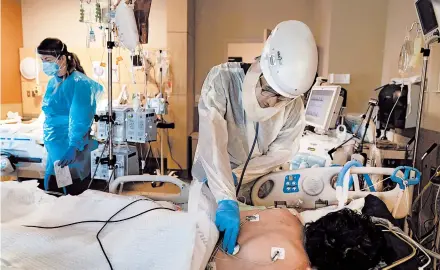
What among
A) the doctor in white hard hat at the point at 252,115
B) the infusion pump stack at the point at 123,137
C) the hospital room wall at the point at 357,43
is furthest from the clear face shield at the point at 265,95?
the hospital room wall at the point at 357,43

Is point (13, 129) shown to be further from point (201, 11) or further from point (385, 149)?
point (385, 149)

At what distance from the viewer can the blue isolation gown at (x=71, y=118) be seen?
2.24 meters

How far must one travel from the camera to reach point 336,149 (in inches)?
92.9

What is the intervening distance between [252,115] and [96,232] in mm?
739

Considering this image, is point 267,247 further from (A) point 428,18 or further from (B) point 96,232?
(A) point 428,18

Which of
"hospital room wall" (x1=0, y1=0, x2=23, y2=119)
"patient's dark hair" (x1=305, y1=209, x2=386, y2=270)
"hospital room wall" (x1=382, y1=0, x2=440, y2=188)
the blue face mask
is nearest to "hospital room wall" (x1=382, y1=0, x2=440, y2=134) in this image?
"hospital room wall" (x1=382, y1=0, x2=440, y2=188)

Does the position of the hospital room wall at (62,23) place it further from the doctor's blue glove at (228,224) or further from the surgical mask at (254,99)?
the doctor's blue glove at (228,224)

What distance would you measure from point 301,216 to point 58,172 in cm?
176

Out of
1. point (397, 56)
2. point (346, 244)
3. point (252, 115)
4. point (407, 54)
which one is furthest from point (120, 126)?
point (397, 56)

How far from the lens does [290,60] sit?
120cm

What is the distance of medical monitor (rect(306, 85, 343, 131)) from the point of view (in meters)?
2.54

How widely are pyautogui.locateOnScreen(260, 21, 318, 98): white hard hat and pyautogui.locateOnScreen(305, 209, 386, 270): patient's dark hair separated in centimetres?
48

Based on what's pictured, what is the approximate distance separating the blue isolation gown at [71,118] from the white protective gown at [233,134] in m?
1.10

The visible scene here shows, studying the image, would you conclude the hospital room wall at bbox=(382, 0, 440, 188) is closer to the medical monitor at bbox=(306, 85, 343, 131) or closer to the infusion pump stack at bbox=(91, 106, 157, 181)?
the medical monitor at bbox=(306, 85, 343, 131)
